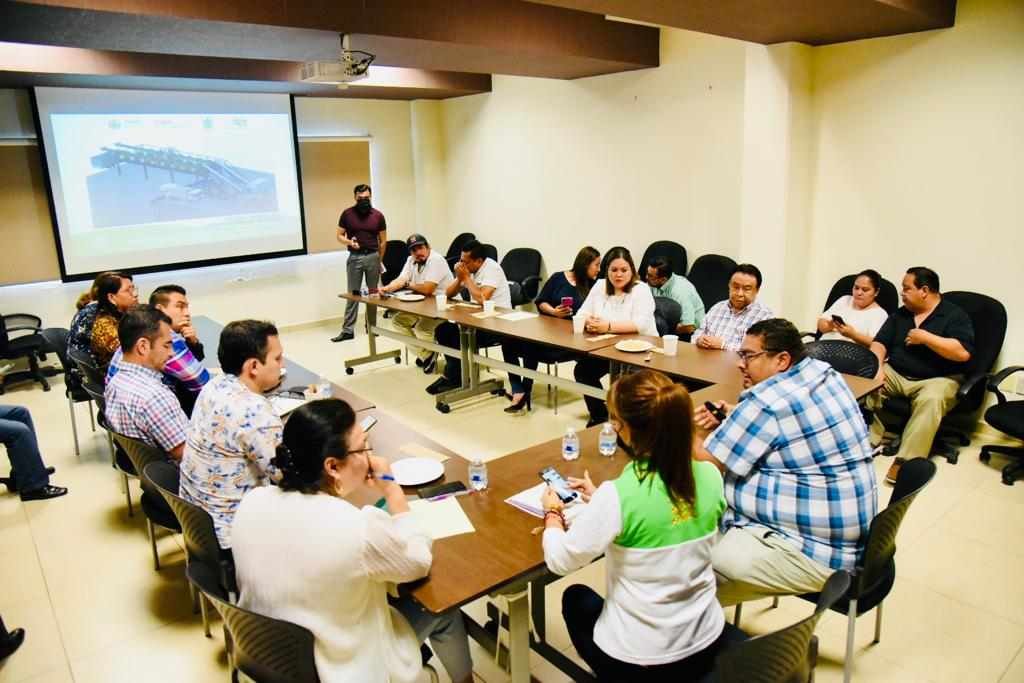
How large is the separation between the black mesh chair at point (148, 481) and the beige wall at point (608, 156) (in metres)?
4.75

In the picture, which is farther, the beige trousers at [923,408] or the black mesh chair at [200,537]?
the beige trousers at [923,408]

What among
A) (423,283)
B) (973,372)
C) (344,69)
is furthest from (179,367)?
(973,372)

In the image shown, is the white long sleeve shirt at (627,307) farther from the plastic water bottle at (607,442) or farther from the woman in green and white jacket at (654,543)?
the woman in green and white jacket at (654,543)

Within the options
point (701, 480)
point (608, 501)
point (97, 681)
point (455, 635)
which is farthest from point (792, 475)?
point (97, 681)

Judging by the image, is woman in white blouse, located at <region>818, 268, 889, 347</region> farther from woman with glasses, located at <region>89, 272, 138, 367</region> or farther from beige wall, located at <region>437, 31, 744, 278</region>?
woman with glasses, located at <region>89, 272, 138, 367</region>

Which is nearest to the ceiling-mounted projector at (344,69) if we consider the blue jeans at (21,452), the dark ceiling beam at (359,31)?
the dark ceiling beam at (359,31)

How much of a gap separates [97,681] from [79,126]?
5.89m

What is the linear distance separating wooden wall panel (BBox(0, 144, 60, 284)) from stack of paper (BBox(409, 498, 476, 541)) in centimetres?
634

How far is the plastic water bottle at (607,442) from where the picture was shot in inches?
103

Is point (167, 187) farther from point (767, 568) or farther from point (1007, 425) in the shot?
point (1007, 425)

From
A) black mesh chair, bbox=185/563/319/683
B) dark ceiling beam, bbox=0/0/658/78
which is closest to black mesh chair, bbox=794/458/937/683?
black mesh chair, bbox=185/563/319/683

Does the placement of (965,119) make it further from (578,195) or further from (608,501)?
(608,501)

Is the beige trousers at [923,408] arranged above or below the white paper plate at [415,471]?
below

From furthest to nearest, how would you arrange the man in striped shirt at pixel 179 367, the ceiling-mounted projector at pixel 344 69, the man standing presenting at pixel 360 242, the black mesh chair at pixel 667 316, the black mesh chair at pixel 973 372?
the man standing presenting at pixel 360 242
the black mesh chair at pixel 667 316
the ceiling-mounted projector at pixel 344 69
the black mesh chair at pixel 973 372
the man in striped shirt at pixel 179 367
